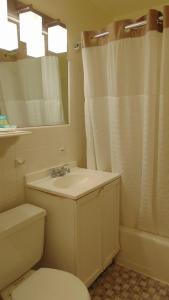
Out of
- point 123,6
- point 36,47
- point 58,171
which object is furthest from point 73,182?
point 123,6

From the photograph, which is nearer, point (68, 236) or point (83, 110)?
point (68, 236)

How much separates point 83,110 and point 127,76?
23.0 inches

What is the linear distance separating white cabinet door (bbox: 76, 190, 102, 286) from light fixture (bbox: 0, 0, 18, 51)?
1131 millimetres

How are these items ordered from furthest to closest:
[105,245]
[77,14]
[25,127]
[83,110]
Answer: [83,110] → [77,14] → [105,245] → [25,127]

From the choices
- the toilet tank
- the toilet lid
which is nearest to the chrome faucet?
the toilet tank

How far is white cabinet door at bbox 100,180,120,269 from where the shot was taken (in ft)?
5.85

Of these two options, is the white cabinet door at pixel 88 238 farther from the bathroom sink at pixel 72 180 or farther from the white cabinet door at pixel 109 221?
the bathroom sink at pixel 72 180

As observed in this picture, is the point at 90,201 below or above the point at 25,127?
below

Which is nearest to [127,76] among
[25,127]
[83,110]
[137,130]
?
A: [137,130]

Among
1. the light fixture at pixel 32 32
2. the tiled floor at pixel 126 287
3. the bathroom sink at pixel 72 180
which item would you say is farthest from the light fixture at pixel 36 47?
the tiled floor at pixel 126 287

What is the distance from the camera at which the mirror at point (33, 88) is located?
1592 millimetres

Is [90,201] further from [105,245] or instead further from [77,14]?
→ [77,14]

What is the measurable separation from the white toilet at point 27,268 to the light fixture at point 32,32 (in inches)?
46.4

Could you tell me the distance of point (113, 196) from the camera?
6.23 feet
